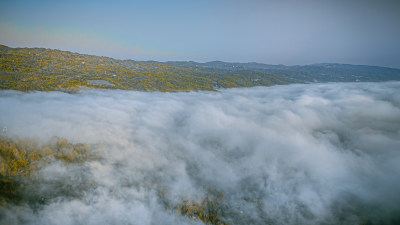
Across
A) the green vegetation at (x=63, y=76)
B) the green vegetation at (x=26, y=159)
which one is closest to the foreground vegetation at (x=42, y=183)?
the green vegetation at (x=26, y=159)

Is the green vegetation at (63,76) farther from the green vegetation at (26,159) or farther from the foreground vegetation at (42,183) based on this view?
the foreground vegetation at (42,183)

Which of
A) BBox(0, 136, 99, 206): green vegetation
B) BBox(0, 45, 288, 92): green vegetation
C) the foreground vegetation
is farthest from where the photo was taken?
BBox(0, 45, 288, 92): green vegetation

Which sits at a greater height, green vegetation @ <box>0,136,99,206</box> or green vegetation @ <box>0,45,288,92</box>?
green vegetation @ <box>0,45,288,92</box>

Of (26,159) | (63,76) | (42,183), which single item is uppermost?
(63,76)

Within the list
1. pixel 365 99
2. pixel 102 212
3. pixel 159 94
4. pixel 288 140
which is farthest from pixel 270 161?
pixel 365 99

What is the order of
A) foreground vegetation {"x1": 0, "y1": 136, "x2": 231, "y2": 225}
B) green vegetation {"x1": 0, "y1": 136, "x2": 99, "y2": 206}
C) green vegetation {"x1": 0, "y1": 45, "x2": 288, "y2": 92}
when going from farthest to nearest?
green vegetation {"x1": 0, "y1": 45, "x2": 288, "y2": 92} < foreground vegetation {"x1": 0, "y1": 136, "x2": 231, "y2": 225} < green vegetation {"x1": 0, "y1": 136, "x2": 99, "y2": 206}

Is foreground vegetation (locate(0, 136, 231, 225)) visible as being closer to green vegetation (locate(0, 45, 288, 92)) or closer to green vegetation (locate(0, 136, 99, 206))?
green vegetation (locate(0, 136, 99, 206))

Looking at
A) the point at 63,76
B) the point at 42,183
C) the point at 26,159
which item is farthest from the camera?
the point at 63,76

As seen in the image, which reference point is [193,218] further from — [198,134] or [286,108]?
[286,108]

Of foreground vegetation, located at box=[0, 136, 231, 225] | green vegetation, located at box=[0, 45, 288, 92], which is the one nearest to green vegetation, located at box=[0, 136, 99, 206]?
foreground vegetation, located at box=[0, 136, 231, 225]

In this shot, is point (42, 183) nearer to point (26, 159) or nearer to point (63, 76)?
point (26, 159)

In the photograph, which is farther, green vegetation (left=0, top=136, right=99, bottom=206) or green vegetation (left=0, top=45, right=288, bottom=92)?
green vegetation (left=0, top=45, right=288, bottom=92)

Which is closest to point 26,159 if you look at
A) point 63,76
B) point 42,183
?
point 42,183
